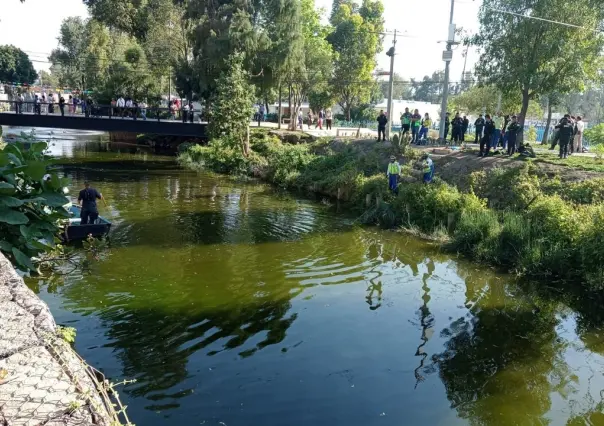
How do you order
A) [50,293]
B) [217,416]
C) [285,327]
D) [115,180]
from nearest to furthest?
[217,416] → [285,327] → [50,293] → [115,180]

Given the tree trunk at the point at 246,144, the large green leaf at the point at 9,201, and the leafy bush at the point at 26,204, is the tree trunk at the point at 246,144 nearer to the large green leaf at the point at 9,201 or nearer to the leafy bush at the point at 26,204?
the leafy bush at the point at 26,204

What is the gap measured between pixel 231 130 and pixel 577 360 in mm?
25916

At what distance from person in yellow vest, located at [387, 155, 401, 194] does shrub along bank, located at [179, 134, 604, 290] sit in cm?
34

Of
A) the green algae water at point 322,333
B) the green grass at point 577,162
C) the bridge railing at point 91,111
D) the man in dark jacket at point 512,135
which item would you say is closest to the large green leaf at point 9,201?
the green algae water at point 322,333

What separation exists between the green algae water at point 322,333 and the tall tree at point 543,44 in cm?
1072

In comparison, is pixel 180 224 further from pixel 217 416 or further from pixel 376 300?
pixel 217 416

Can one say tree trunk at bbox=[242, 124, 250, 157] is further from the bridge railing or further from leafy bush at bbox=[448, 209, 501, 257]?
leafy bush at bbox=[448, 209, 501, 257]

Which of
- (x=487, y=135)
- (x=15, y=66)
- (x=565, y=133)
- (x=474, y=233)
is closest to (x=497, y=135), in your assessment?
(x=487, y=135)

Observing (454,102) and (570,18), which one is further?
(454,102)

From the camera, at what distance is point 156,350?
8695 millimetres

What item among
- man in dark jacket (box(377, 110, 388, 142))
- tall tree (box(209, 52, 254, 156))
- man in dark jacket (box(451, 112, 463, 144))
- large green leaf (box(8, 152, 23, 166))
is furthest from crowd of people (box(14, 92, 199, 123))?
large green leaf (box(8, 152, 23, 166))

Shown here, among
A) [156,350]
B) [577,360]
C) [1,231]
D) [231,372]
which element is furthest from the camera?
[577,360]

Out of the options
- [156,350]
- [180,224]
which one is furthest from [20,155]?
[180,224]

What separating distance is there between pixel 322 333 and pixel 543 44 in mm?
17779
